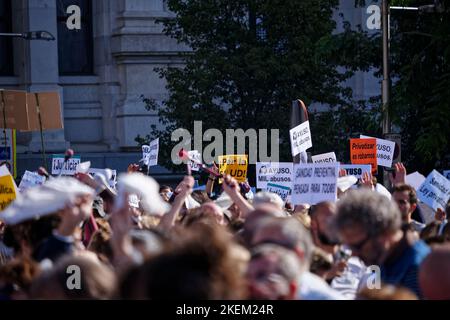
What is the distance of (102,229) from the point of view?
8344 millimetres

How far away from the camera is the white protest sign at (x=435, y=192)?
12.8m

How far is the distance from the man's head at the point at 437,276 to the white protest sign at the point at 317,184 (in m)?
5.62

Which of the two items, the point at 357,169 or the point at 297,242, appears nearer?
the point at 297,242

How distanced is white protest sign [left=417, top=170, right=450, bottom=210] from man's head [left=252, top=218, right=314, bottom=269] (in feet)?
24.2

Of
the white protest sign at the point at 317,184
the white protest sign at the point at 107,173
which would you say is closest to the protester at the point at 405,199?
the white protest sign at the point at 317,184

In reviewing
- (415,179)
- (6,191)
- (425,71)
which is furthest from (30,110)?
(425,71)

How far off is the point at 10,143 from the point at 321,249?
1267 cm

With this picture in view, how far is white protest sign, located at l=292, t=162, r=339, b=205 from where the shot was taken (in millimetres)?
11055

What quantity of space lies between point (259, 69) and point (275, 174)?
30.3 feet

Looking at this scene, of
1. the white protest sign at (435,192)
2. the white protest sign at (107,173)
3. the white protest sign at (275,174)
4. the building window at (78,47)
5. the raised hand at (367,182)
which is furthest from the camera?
the building window at (78,47)

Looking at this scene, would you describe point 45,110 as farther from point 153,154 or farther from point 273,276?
point 273,276

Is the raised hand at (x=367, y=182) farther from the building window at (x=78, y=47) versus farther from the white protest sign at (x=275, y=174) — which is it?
the building window at (x=78, y=47)

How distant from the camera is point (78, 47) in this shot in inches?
1342
